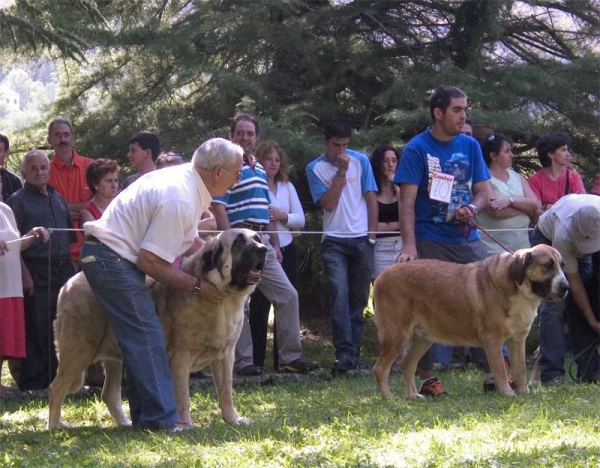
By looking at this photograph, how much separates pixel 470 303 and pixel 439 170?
119 centimetres

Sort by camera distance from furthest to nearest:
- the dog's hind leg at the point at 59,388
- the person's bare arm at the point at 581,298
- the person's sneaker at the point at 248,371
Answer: the person's sneaker at the point at 248,371 → the person's bare arm at the point at 581,298 → the dog's hind leg at the point at 59,388

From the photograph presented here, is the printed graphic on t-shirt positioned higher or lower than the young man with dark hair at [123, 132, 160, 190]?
lower

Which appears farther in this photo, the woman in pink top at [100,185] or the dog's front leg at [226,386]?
the woman in pink top at [100,185]

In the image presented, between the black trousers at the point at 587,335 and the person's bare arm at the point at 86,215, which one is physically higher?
the person's bare arm at the point at 86,215

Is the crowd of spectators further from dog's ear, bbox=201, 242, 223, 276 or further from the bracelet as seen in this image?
the bracelet

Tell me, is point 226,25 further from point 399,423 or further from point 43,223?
point 399,423

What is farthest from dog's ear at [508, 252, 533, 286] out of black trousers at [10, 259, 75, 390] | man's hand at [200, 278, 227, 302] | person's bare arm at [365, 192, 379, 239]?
black trousers at [10, 259, 75, 390]

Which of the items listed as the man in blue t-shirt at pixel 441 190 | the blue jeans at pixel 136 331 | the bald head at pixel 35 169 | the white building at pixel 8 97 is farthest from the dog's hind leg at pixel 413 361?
the white building at pixel 8 97

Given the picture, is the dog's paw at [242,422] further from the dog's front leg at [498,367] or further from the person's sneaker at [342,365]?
the person's sneaker at [342,365]

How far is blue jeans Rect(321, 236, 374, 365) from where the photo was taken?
10.1 meters

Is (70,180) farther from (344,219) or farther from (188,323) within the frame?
(188,323)

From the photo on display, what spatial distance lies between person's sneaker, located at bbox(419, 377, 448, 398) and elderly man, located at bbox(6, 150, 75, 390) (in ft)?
11.7

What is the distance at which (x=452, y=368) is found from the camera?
1087 cm

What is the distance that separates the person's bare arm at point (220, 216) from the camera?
361 inches
